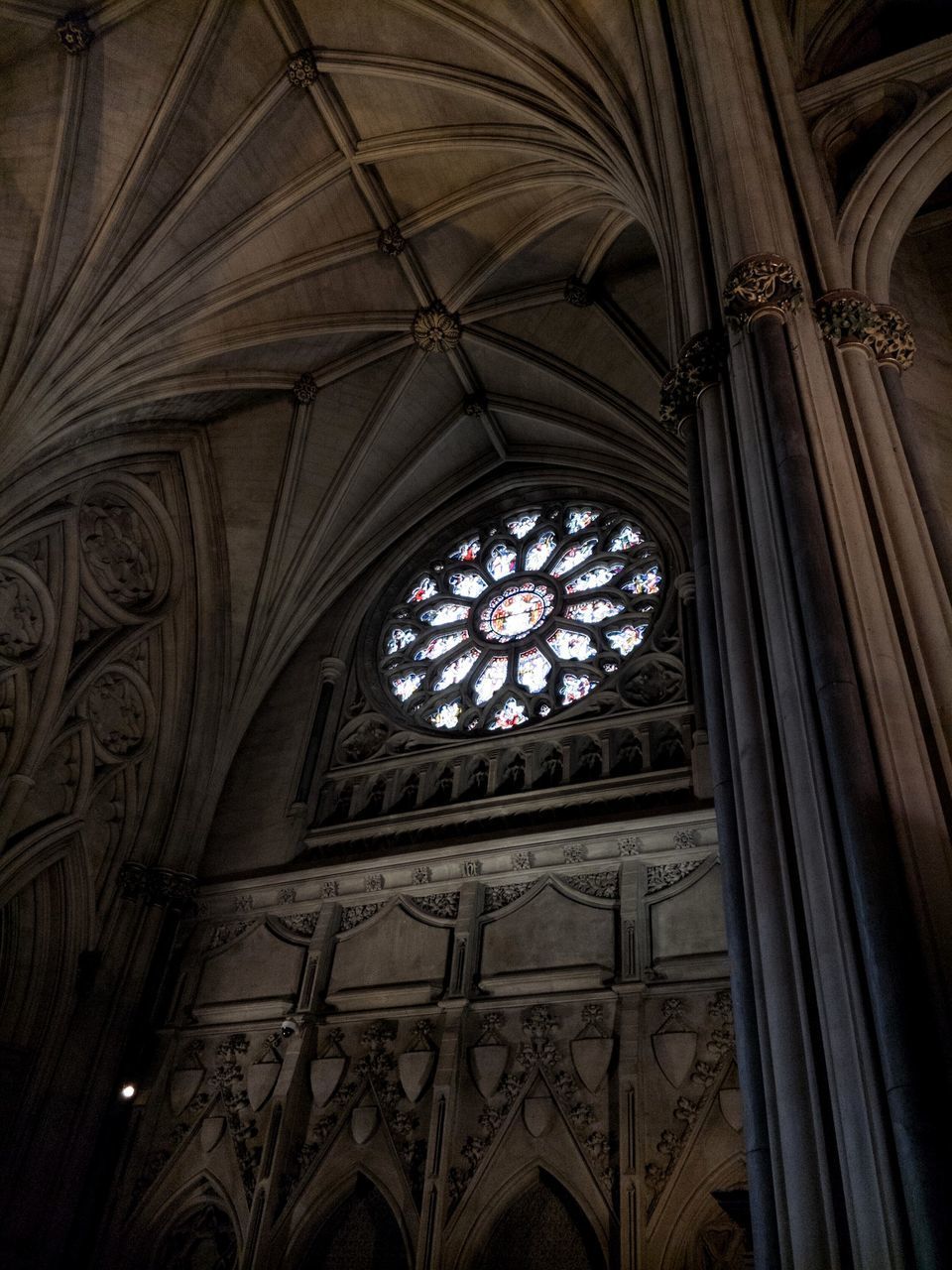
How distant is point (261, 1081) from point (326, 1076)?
631 mm

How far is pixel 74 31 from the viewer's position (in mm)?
9641

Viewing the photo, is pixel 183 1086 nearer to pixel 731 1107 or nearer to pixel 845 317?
pixel 731 1107

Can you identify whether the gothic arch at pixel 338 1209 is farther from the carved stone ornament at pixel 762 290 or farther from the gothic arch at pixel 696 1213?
the carved stone ornament at pixel 762 290

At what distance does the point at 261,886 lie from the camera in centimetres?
1017

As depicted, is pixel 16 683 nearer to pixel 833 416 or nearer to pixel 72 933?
pixel 72 933

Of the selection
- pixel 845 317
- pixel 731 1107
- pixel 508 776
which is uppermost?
pixel 508 776

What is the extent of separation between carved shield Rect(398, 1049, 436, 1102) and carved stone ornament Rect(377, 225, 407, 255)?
811 centimetres

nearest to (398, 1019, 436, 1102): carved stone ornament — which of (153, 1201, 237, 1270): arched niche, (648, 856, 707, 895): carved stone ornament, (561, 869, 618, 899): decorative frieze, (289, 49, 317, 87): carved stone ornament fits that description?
(561, 869, 618, 899): decorative frieze

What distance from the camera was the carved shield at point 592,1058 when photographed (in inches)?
295

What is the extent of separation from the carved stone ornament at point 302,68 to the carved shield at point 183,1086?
9.44m

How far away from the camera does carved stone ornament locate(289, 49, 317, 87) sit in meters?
10.0

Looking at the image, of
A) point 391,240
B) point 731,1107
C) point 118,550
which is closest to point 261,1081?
point 731,1107

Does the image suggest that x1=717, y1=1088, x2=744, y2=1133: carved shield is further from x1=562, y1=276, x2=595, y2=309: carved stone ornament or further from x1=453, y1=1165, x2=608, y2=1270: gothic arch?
x1=562, y1=276, x2=595, y2=309: carved stone ornament

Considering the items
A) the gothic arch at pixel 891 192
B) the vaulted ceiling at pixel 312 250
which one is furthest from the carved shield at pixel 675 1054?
the vaulted ceiling at pixel 312 250
